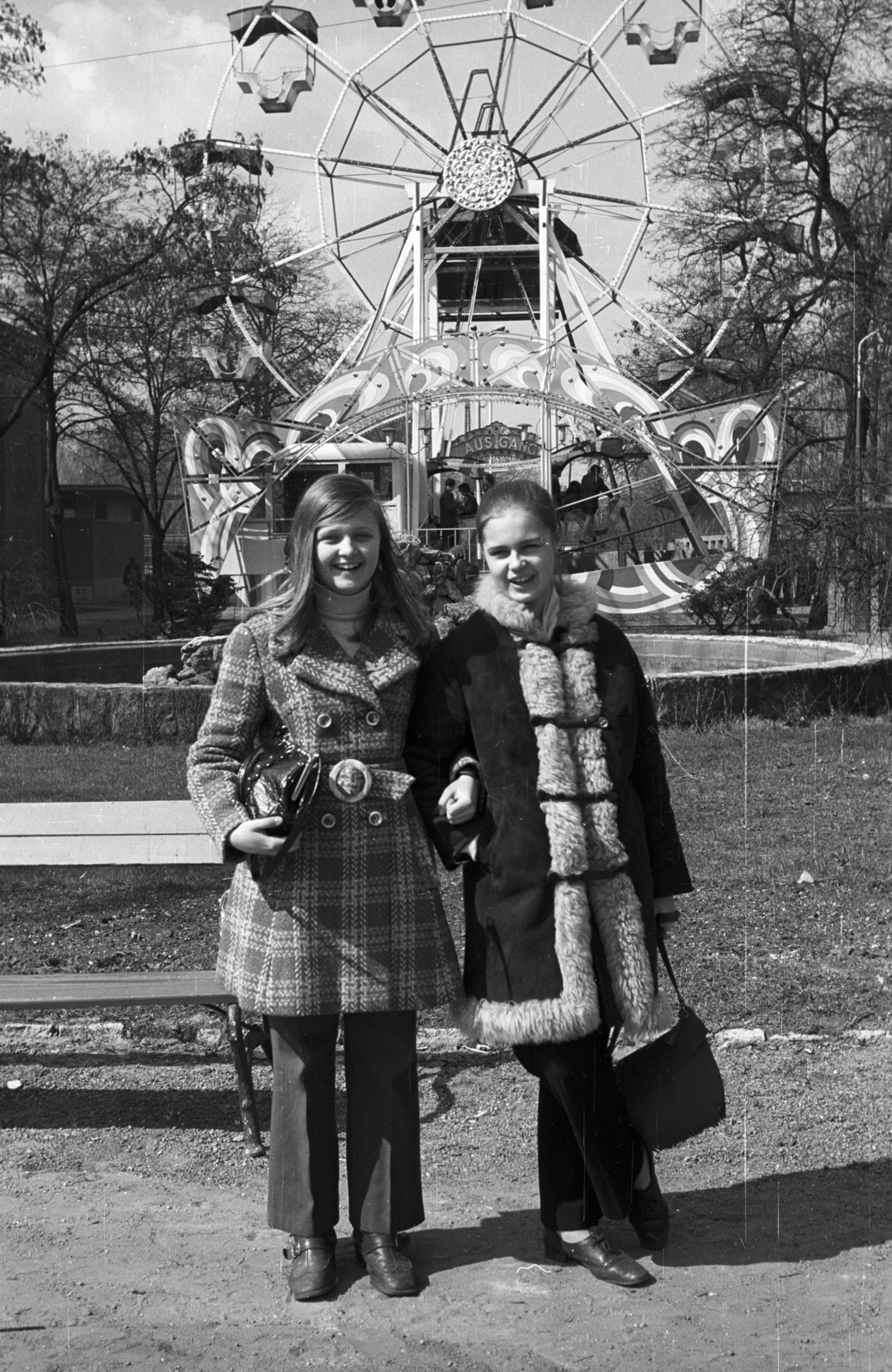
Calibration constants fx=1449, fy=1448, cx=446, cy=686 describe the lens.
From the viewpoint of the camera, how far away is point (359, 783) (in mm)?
2873

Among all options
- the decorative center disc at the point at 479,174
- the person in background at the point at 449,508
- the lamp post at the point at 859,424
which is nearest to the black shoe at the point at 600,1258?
the lamp post at the point at 859,424

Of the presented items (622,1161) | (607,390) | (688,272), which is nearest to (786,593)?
(607,390)

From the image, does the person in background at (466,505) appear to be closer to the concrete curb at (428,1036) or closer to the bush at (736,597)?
the bush at (736,597)

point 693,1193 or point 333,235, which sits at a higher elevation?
point 333,235

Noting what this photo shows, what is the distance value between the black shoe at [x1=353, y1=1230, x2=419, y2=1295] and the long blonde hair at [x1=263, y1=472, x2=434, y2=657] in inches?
47.3

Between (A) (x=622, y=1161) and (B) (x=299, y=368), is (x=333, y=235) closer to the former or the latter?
(B) (x=299, y=368)

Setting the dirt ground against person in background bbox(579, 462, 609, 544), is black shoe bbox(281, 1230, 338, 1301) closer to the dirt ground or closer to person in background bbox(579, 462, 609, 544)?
the dirt ground

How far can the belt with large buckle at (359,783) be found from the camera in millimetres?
2865

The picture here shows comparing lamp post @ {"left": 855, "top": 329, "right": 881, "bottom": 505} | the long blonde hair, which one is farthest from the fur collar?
lamp post @ {"left": 855, "top": 329, "right": 881, "bottom": 505}

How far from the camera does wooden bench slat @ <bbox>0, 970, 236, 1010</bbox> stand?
12.0 ft

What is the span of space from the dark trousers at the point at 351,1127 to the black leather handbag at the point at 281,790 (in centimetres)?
38

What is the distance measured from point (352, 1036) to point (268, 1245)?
547 millimetres

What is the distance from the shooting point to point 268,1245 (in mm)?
3125

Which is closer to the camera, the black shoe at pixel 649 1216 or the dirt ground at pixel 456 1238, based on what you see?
the dirt ground at pixel 456 1238
